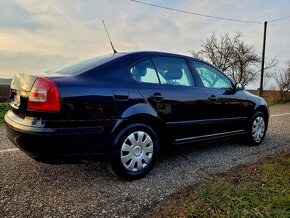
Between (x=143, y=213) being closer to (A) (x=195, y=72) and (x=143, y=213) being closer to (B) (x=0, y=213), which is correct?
(B) (x=0, y=213)

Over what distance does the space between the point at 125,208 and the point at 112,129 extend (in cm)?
84

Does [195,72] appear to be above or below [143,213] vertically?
above

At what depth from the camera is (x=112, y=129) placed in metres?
3.03

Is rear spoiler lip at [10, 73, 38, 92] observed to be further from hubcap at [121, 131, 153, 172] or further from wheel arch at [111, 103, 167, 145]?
hubcap at [121, 131, 153, 172]

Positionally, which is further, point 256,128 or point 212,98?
point 256,128

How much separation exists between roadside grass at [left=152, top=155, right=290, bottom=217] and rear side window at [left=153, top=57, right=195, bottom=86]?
4.48 feet

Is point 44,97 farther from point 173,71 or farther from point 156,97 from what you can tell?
point 173,71

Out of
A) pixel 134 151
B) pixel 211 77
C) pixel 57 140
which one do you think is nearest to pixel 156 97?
pixel 134 151

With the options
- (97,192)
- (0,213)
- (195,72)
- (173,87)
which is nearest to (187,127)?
(173,87)

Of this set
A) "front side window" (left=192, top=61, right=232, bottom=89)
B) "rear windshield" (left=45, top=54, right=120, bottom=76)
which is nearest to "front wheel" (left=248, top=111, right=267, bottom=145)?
"front side window" (left=192, top=61, right=232, bottom=89)

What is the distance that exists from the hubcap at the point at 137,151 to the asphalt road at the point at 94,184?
0.19 meters

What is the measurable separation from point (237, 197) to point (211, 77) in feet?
7.35

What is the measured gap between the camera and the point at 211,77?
447cm

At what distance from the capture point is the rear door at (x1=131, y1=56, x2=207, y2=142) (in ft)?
11.3
